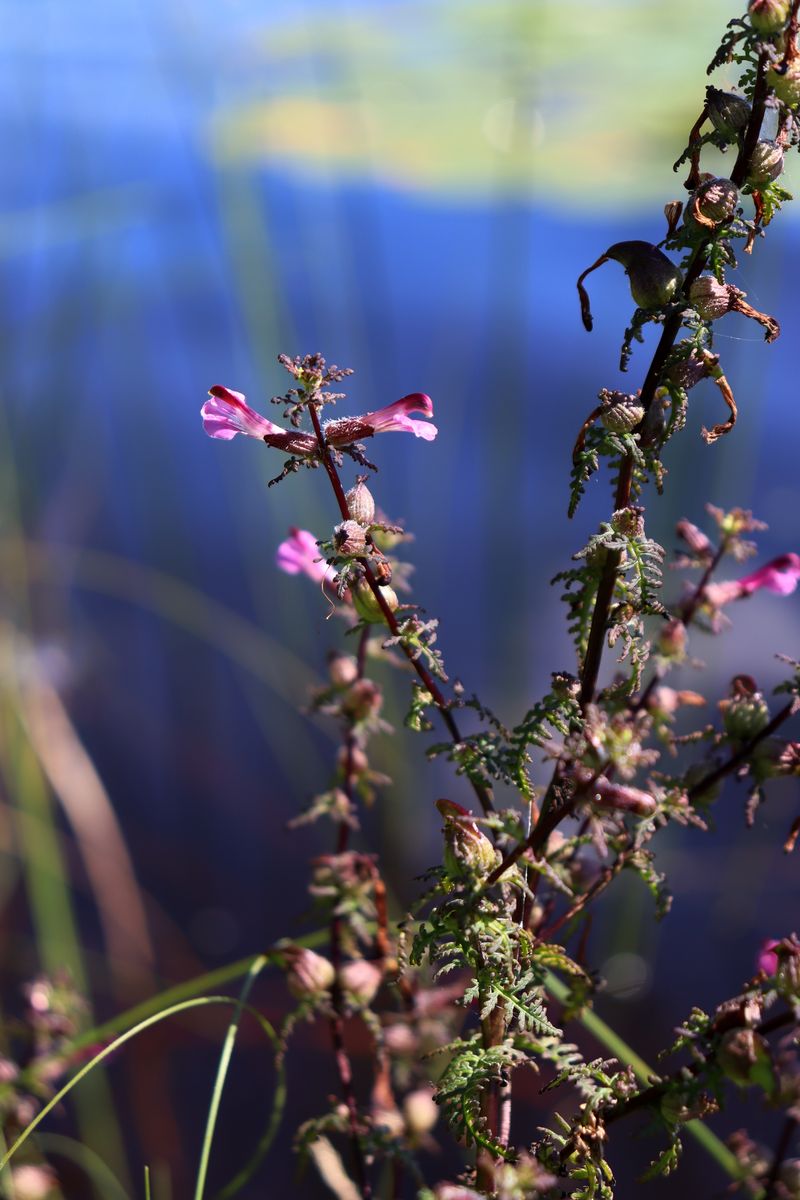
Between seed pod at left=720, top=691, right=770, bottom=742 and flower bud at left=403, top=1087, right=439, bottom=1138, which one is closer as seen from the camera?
seed pod at left=720, top=691, right=770, bottom=742

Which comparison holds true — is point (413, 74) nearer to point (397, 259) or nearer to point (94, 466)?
point (397, 259)

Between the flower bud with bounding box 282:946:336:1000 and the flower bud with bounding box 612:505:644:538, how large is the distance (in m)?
0.31

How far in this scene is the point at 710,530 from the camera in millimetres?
1428

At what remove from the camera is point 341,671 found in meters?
0.62

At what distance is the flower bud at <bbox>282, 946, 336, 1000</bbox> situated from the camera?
23.3 inches

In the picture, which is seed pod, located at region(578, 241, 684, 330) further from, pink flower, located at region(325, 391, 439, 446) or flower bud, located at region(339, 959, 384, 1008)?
flower bud, located at region(339, 959, 384, 1008)

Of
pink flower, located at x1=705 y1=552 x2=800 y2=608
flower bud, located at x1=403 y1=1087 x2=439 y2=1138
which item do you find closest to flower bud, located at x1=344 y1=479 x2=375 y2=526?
pink flower, located at x1=705 y1=552 x2=800 y2=608

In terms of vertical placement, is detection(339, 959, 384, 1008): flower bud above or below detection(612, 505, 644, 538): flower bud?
below

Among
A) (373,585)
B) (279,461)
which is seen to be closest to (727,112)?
(373,585)

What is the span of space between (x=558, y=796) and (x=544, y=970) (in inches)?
3.7

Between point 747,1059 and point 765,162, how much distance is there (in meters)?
0.35

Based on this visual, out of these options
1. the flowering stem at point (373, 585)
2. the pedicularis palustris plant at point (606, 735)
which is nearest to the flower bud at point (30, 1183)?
the pedicularis palustris plant at point (606, 735)

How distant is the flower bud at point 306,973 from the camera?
1.94 ft

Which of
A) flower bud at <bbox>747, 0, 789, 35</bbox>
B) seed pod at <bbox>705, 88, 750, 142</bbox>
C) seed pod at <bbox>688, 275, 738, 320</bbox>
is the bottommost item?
seed pod at <bbox>688, 275, 738, 320</bbox>
